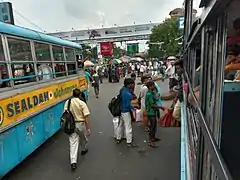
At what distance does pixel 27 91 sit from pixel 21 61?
60 centimetres

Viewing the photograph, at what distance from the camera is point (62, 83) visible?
702 centimetres

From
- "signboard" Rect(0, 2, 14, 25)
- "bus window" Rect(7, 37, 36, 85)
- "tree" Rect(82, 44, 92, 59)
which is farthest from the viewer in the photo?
"tree" Rect(82, 44, 92, 59)

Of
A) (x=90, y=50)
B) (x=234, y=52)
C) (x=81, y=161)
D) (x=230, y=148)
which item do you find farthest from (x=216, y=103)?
(x=90, y=50)

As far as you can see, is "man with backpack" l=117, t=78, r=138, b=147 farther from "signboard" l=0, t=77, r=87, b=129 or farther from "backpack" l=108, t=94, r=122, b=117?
"signboard" l=0, t=77, r=87, b=129

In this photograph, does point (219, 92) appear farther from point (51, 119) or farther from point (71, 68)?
point (71, 68)

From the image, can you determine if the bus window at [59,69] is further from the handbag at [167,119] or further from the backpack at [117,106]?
the handbag at [167,119]

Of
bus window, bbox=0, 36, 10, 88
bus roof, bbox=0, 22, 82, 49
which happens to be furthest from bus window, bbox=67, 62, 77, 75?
bus window, bbox=0, 36, 10, 88

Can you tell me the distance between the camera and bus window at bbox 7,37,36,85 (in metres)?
4.74

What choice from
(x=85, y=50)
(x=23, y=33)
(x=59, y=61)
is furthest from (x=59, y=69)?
(x=85, y=50)

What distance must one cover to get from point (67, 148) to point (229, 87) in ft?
16.3

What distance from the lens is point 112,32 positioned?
48.5 metres

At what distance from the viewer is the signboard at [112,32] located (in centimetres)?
4719

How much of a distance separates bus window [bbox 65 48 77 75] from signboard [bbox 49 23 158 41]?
127ft

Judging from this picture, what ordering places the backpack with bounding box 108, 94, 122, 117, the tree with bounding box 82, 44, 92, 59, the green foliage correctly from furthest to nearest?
the green foliage → the tree with bounding box 82, 44, 92, 59 → the backpack with bounding box 108, 94, 122, 117
